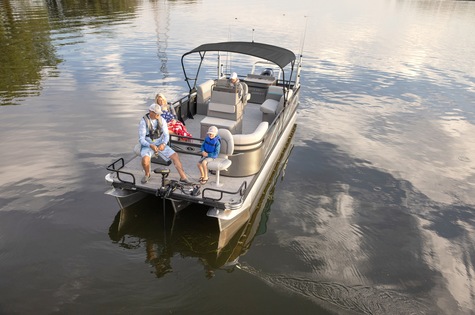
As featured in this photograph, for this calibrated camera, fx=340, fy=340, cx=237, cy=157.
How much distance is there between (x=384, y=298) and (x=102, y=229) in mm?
5836

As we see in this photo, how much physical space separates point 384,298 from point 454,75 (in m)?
21.8

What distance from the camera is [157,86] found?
58.1 feet

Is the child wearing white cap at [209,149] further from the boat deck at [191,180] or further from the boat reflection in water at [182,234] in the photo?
the boat reflection in water at [182,234]

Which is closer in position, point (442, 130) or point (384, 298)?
point (384, 298)

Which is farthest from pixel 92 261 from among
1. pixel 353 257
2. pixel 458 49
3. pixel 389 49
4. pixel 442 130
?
pixel 458 49

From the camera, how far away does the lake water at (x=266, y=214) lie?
19.7ft

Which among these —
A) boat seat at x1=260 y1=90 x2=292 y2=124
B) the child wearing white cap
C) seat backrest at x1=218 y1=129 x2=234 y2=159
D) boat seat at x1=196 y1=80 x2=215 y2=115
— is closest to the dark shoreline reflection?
boat seat at x1=196 y1=80 x2=215 y2=115

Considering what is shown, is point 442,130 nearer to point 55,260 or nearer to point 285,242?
point 285,242

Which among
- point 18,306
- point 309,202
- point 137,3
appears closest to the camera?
point 18,306

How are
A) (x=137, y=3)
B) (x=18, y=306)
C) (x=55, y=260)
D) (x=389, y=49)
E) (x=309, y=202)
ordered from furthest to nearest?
(x=137, y=3) < (x=389, y=49) < (x=309, y=202) < (x=55, y=260) < (x=18, y=306)

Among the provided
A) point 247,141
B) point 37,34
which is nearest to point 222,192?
point 247,141

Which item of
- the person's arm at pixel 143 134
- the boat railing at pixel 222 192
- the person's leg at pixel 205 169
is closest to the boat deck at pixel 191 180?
the boat railing at pixel 222 192

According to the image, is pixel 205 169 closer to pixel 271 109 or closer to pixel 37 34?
pixel 271 109

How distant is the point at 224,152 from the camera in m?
7.47
